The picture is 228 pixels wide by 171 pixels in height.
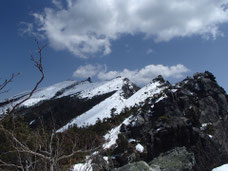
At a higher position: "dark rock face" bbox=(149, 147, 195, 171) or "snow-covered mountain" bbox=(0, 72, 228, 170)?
"snow-covered mountain" bbox=(0, 72, 228, 170)

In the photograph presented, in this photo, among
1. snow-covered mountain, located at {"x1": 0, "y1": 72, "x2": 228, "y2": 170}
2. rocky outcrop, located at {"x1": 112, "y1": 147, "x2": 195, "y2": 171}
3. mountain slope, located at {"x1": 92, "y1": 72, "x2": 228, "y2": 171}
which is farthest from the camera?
mountain slope, located at {"x1": 92, "y1": 72, "x2": 228, "y2": 171}

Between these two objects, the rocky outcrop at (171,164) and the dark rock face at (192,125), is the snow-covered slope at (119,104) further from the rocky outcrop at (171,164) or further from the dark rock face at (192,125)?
the rocky outcrop at (171,164)

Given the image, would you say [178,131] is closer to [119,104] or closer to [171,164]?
[171,164]

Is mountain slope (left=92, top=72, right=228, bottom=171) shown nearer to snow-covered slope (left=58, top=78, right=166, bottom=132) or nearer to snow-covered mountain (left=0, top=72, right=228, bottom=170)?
snow-covered mountain (left=0, top=72, right=228, bottom=170)

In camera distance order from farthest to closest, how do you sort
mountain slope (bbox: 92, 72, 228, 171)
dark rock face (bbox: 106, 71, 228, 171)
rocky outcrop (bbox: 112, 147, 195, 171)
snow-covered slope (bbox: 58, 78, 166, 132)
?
snow-covered slope (bbox: 58, 78, 166, 132)
dark rock face (bbox: 106, 71, 228, 171)
mountain slope (bbox: 92, 72, 228, 171)
rocky outcrop (bbox: 112, 147, 195, 171)

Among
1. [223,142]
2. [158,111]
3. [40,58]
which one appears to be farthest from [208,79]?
[40,58]

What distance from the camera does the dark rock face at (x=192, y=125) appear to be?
101 feet

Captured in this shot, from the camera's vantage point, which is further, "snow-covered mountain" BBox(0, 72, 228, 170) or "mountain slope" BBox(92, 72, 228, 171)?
"mountain slope" BBox(92, 72, 228, 171)

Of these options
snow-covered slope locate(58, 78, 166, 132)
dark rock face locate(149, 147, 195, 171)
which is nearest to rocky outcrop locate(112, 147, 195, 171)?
dark rock face locate(149, 147, 195, 171)

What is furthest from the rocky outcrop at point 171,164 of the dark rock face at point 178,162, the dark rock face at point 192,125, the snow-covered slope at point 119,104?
the snow-covered slope at point 119,104

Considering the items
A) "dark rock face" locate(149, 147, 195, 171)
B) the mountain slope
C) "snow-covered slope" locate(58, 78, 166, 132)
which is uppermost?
"snow-covered slope" locate(58, 78, 166, 132)

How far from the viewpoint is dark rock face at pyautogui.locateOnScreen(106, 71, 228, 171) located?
101ft

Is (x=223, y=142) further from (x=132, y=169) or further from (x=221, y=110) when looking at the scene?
(x=132, y=169)

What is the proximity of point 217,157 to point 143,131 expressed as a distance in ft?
57.8
